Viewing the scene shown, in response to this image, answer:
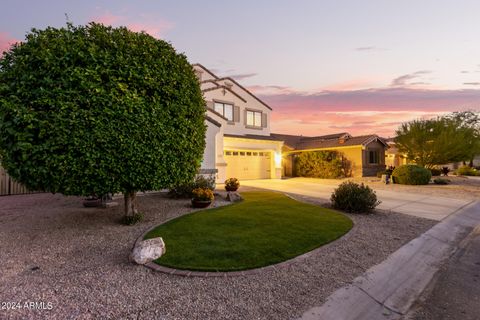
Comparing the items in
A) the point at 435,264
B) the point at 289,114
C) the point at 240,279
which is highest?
the point at 289,114

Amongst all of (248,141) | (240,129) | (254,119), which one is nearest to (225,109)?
(240,129)

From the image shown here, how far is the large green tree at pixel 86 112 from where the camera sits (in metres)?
4.91

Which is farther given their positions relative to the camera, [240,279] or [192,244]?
[192,244]

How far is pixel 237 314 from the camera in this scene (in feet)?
9.96

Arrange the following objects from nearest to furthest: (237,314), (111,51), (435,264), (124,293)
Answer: (237,314), (124,293), (435,264), (111,51)

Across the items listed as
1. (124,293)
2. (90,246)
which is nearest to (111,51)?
(90,246)

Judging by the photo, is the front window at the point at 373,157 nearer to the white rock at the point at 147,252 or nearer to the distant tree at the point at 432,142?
the distant tree at the point at 432,142

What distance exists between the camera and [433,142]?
70.3 feet

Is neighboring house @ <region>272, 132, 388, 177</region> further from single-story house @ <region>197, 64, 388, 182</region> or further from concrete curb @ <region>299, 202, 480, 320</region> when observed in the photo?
concrete curb @ <region>299, 202, 480, 320</region>

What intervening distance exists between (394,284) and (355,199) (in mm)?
5165

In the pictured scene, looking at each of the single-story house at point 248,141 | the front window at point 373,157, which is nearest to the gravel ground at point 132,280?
the single-story house at point 248,141

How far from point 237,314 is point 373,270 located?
2.99 m

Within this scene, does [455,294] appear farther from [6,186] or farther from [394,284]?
[6,186]

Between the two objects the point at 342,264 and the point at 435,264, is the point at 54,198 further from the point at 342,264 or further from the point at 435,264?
the point at 435,264
